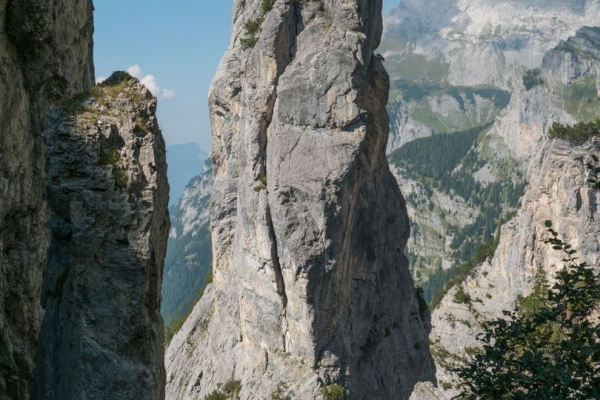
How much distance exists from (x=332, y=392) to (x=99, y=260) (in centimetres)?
3390

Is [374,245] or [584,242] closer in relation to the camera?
[374,245]

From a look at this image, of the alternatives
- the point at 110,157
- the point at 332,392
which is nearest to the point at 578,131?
the point at 332,392

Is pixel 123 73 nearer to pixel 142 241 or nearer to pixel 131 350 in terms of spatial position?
pixel 142 241

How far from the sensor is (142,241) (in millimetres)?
15195

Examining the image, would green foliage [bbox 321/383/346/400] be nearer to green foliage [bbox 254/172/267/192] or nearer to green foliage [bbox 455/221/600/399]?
green foliage [bbox 254/172/267/192]

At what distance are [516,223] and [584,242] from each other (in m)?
12.5

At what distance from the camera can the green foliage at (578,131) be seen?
78.2 meters

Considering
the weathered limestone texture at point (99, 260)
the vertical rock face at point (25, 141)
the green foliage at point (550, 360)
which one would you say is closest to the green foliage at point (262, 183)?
the vertical rock face at point (25, 141)

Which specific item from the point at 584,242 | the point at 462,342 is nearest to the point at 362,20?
the point at 584,242

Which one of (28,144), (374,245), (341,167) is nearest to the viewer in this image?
(28,144)

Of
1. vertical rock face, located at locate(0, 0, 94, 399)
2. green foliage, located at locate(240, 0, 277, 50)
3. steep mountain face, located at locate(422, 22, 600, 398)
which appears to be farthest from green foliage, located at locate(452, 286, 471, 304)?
vertical rock face, located at locate(0, 0, 94, 399)

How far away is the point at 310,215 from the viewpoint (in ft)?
148

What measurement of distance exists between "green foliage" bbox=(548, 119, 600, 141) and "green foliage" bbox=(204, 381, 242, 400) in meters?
57.2

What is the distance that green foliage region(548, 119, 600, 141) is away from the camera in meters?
78.2
